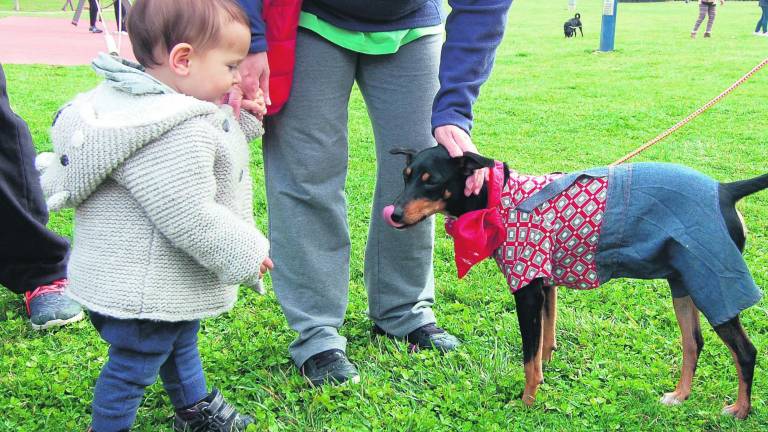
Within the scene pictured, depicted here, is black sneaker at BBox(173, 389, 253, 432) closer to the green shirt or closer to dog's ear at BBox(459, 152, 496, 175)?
dog's ear at BBox(459, 152, 496, 175)

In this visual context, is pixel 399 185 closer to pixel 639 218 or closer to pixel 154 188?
pixel 639 218

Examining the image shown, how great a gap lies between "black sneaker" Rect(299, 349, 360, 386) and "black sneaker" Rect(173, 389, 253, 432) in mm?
429

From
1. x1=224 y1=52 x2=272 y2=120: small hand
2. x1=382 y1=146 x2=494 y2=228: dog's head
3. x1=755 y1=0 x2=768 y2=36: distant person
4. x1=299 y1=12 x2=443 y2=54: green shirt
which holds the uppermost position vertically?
x1=299 y1=12 x2=443 y2=54: green shirt

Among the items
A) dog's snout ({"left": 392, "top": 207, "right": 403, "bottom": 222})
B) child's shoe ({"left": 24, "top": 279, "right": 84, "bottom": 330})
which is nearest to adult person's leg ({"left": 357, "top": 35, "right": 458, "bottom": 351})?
dog's snout ({"left": 392, "top": 207, "right": 403, "bottom": 222})

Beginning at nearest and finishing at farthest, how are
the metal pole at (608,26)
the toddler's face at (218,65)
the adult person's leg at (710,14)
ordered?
1. the toddler's face at (218,65)
2. the metal pole at (608,26)
3. the adult person's leg at (710,14)

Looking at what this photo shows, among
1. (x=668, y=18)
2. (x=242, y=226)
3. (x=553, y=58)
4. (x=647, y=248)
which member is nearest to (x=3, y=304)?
(x=242, y=226)

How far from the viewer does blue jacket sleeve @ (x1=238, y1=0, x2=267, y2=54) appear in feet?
8.28

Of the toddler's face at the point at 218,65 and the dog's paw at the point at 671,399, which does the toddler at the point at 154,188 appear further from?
the dog's paw at the point at 671,399

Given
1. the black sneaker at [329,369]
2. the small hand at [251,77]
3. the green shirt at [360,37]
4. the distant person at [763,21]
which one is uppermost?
the green shirt at [360,37]

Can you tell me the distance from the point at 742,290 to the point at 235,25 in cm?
192

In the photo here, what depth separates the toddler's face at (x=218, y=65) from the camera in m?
2.17

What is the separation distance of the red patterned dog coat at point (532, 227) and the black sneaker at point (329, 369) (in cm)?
72

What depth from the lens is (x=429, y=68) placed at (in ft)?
10.1

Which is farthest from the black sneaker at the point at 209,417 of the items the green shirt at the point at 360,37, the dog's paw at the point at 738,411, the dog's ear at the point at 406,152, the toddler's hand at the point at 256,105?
the dog's paw at the point at 738,411
